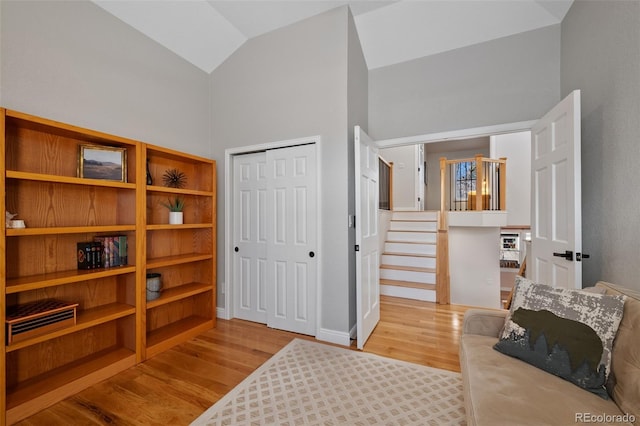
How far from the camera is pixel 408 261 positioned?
4676 millimetres

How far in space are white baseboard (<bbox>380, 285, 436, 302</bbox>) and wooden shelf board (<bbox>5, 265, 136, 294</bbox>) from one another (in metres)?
3.40

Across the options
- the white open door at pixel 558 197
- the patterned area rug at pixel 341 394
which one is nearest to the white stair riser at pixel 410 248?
the white open door at pixel 558 197

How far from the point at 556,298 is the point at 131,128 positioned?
11.5 ft

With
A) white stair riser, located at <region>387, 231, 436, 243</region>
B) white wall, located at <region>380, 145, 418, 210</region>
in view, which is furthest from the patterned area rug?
white wall, located at <region>380, 145, 418, 210</region>

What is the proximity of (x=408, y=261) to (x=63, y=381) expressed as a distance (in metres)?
4.35

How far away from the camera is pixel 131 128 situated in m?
2.59

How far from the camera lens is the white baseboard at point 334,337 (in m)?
2.65

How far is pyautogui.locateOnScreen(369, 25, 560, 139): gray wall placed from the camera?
8.66ft

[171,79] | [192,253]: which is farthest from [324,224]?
[171,79]

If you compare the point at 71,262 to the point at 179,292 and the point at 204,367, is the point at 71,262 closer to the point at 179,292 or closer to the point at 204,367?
the point at 179,292

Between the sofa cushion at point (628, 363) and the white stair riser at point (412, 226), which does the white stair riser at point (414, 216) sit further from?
the sofa cushion at point (628, 363)

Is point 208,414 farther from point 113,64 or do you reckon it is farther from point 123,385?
point 113,64

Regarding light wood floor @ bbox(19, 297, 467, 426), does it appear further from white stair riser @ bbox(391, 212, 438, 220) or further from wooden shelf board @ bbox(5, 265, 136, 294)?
white stair riser @ bbox(391, 212, 438, 220)

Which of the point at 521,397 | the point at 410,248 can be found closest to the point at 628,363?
the point at 521,397
